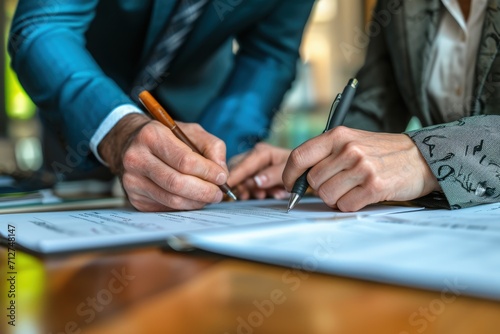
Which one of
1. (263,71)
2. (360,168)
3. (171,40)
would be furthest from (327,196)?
(263,71)

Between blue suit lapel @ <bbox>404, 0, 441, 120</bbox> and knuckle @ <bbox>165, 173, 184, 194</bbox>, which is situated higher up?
blue suit lapel @ <bbox>404, 0, 441, 120</bbox>

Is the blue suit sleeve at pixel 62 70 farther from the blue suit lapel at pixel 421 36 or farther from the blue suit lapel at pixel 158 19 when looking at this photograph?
the blue suit lapel at pixel 421 36

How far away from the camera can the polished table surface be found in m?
0.23

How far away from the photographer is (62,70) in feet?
2.47

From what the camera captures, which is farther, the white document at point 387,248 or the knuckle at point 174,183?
the knuckle at point 174,183

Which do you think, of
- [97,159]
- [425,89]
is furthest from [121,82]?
[425,89]

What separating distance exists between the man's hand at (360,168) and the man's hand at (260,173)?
218 mm

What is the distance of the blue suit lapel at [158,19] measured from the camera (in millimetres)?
946

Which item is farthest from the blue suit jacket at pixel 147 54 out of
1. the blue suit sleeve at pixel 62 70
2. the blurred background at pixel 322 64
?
the blurred background at pixel 322 64

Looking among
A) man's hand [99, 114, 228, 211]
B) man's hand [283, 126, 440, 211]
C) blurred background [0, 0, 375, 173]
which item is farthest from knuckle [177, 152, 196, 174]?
blurred background [0, 0, 375, 173]

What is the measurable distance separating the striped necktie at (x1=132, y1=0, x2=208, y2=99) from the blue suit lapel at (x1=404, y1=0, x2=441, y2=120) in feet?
1.27

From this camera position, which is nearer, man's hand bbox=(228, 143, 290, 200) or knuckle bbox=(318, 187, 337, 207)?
knuckle bbox=(318, 187, 337, 207)

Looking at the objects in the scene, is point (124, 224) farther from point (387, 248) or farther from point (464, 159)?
point (464, 159)

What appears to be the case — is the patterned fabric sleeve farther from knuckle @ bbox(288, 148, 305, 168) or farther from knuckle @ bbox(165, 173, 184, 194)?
knuckle @ bbox(165, 173, 184, 194)
